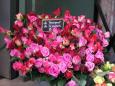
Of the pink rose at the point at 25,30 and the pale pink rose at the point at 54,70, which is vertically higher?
the pink rose at the point at 25,30

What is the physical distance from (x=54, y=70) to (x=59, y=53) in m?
0.14

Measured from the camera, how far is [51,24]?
2.38m

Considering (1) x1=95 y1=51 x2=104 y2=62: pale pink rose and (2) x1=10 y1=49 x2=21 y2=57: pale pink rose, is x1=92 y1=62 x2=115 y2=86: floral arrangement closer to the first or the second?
(1) x1=95 y1=51 x2=104 y2=62: pale pink rose

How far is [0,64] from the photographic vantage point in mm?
4770

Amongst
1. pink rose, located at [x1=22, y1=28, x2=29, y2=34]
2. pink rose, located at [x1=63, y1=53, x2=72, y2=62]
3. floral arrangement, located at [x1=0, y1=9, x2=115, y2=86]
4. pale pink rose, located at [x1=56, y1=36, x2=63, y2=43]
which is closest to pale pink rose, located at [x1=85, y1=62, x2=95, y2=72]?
Result: floral arrangement, located at [x1=0, y1=9, x2=115, y2=86]

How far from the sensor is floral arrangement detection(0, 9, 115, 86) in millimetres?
2148

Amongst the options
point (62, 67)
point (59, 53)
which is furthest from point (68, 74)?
point (59, 53)

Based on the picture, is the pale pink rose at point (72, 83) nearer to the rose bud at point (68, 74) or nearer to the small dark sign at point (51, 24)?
the rose bud at point (68, 74)

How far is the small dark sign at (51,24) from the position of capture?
2369 mm

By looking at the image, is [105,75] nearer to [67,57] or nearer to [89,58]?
[89,58]

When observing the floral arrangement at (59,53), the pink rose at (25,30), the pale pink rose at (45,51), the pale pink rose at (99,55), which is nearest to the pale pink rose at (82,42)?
the floral arrangement at (59,53)

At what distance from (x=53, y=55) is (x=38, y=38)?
0.59ft

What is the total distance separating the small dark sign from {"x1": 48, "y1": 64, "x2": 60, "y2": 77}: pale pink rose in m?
0.34

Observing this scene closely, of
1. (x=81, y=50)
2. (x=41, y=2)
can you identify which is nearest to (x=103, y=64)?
(x=81, y=50)
